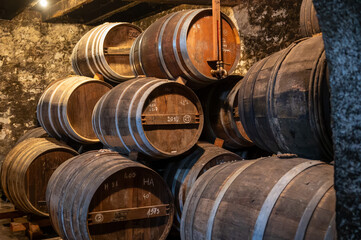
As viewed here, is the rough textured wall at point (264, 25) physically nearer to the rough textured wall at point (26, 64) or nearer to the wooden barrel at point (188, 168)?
the wooden barrel at point (188, 168)

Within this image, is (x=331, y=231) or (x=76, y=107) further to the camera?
(x=76, y=107)

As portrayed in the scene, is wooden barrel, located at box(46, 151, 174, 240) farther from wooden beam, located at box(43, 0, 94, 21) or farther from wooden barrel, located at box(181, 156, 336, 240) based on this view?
wooden beam, located at box(43, 0, 94, 21)

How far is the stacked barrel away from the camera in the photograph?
1.94m

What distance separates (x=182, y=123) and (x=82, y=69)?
102 inches

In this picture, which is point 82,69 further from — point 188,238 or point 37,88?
point 188,238

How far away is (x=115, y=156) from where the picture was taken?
3.77m

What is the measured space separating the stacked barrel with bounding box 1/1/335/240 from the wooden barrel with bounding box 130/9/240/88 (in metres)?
0.01

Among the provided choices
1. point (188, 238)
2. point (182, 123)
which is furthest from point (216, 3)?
point (188, 238)

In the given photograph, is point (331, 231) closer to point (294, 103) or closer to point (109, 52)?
point (294, 103)

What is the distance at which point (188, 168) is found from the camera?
3.76 metres

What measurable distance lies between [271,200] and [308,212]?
20 cm

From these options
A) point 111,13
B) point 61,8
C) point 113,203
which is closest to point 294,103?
point 113,203

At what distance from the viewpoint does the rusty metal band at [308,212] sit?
1.66 metres

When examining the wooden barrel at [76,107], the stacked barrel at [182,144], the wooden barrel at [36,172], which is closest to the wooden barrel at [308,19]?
the stacked barrel at [182,144]
